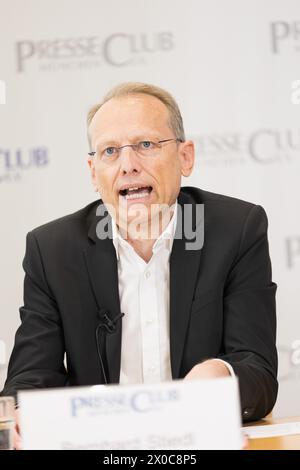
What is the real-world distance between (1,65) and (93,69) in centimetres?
53

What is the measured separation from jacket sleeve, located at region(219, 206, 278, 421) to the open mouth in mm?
383

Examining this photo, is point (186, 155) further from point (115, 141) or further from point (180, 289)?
point (180, 289)

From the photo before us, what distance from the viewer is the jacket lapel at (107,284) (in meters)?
2.52

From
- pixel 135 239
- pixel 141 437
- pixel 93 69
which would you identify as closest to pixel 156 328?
pixel 135 239

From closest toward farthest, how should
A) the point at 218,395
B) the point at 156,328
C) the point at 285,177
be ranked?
the point at 218,395 < the point at 156,328 < the point at 285,177

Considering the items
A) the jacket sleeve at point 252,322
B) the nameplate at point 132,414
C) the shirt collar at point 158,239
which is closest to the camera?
the nameplate at point 132,414

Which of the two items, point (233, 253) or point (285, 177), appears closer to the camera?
point (233, 253)

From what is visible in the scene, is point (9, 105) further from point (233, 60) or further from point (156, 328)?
point (156, 328)

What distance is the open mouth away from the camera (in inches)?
103

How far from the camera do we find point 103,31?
4238 mm

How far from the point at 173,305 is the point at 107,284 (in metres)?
0.25

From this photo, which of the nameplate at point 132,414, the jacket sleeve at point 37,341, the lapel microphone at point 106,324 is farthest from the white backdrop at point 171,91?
the nameplate at point 132,414

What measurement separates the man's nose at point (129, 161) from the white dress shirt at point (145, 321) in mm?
273

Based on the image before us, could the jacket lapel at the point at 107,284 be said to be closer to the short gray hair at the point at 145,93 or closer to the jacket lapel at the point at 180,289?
the jacket lapel at the point at 180,289
